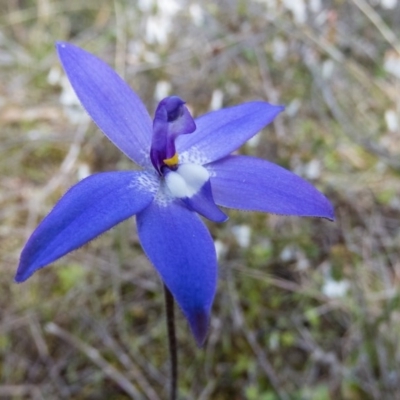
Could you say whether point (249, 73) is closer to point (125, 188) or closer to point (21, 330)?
point (21, 330)

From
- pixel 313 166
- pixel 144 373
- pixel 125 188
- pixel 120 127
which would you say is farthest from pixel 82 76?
pixel 313 166

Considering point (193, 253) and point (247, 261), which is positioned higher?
point (193, 253)

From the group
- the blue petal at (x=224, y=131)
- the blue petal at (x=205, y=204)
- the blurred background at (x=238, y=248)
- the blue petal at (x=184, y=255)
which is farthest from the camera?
the blurred background at (x=238, y=248)

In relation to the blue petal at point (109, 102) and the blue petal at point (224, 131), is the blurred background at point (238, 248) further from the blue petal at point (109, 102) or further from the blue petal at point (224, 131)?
the blue petal at point (109, 102)

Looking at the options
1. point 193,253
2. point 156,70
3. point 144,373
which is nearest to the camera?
point 193,253

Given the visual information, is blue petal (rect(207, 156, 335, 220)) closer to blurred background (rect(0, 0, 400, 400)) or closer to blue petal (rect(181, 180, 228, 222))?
blue petal (rect(181, 180, 228, 222))

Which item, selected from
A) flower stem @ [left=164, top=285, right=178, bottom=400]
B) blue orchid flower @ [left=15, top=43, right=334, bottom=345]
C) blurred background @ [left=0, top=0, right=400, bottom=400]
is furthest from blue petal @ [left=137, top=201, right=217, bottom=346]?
blurred background @ [left=0, top=0, right=400, bottom=400]

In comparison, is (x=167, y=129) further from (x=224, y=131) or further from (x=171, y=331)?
(x=171, y=331)

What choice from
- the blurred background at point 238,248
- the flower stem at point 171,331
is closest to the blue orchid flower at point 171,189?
the flower stem at point 171,331
